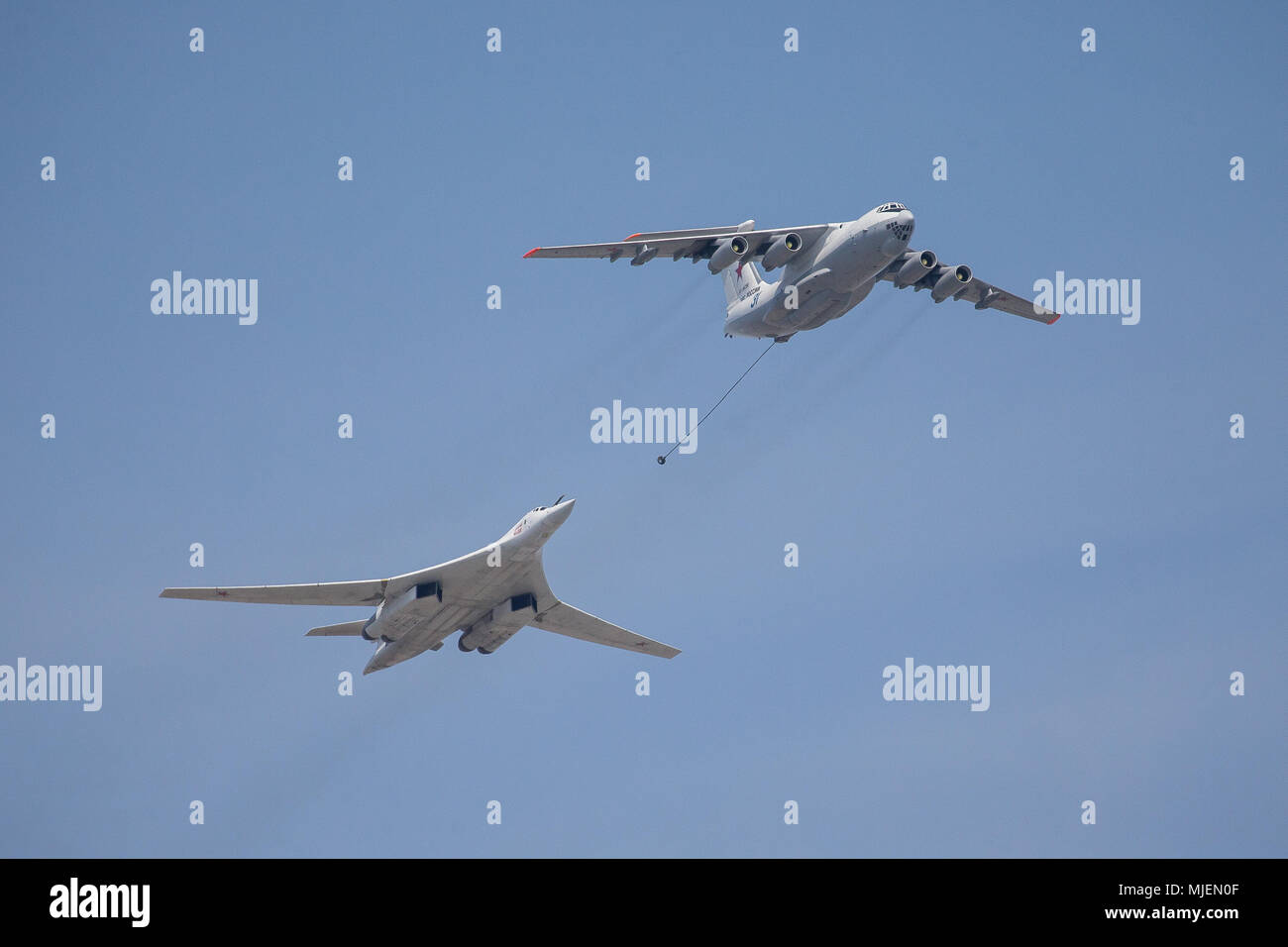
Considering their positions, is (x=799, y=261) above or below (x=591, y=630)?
above

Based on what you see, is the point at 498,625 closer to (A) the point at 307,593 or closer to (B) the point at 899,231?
(A) the point at 307,593

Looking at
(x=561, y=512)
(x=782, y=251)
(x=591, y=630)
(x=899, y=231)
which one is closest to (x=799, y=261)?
(x=782, y=251)

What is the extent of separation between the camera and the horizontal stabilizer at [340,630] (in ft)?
118

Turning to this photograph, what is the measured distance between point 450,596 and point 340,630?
132 inches

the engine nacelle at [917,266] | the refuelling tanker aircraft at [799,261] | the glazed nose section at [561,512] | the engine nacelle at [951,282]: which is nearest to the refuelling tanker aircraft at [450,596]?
the glazed nose section at [561,512]

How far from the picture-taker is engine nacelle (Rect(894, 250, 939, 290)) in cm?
3862

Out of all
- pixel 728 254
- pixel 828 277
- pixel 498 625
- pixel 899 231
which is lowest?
pixel 498 625

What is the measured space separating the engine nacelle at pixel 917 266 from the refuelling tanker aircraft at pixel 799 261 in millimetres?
25

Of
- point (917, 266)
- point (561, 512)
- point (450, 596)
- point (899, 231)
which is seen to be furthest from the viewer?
point (917, 266)

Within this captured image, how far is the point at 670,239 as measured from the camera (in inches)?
1480

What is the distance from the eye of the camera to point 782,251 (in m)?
36.6

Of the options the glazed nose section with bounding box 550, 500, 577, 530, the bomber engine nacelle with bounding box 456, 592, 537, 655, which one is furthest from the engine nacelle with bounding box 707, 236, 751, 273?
the bomber engine nacelle with bounding box 456, 592, 537, 655

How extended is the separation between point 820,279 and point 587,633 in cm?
1089

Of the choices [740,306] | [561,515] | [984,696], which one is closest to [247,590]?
[561,515]
